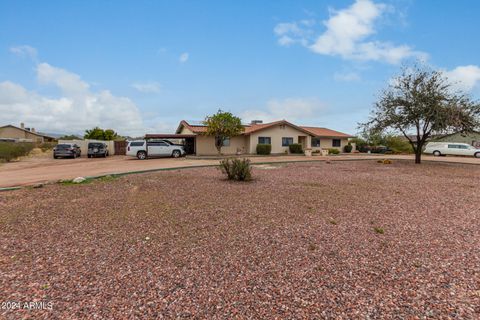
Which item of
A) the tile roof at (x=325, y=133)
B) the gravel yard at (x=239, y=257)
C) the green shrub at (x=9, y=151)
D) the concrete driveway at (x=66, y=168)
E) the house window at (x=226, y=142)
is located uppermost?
the tile roof at (x=325, y=133)

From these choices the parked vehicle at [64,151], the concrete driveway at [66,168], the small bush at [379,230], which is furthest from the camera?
the parked vehicle at [64,151]

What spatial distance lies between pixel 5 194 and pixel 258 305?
853 cm

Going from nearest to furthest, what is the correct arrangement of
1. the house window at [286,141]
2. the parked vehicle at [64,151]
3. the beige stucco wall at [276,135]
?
1. the parked vehicle at [64,151]
2. the beige stucco wall at [276,135]
3. the house window at [286,141]

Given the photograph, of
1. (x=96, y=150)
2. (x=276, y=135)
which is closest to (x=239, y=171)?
(x=276, y=135)

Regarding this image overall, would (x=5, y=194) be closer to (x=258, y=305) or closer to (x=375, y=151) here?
(x=258, y=305)

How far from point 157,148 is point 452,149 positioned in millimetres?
32713

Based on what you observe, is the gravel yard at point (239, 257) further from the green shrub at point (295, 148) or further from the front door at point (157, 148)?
the green shrub at point (295, 148)

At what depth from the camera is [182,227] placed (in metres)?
4.64

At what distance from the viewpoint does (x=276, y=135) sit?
27.8 m

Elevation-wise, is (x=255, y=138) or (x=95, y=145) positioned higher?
(x=255, y=138)

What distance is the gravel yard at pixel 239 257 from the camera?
8.25 ft

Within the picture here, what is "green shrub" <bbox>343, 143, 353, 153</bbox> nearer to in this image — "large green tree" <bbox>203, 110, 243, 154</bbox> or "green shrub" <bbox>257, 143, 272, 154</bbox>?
"green shrub" <bbox>257, 143, 272, 154</bbox>

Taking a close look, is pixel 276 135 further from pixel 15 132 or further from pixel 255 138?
pixel 15 132

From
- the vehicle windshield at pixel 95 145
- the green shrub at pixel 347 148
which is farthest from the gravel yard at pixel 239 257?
the green shrub at pixel 347 148
